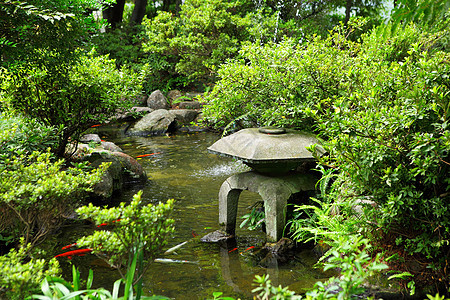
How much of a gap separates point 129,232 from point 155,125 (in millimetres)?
11236

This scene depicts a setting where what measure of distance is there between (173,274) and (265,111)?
245 centimetres

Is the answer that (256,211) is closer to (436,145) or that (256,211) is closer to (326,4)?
(436,145)

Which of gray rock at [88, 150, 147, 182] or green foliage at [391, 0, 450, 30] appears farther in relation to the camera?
gray rock at [88, 150, 147, 182]

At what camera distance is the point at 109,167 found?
22.6ft

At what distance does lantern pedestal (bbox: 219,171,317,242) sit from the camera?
460cm

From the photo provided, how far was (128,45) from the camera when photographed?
67.2ft

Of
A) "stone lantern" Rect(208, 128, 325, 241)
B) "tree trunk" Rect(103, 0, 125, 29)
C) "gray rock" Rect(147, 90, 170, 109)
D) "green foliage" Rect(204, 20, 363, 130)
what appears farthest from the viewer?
"tree trunk" Rect(103, 0, 125, 29)

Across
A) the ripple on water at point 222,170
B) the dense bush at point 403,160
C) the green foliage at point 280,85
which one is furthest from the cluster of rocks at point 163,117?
the dense bush at point 403,160

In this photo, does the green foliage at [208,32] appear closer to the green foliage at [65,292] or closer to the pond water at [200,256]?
the pond water at [200,256]

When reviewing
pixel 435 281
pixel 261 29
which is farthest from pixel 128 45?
pixel 435 281

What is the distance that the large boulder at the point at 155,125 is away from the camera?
538 inches

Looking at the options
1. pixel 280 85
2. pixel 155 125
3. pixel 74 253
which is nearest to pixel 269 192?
pixel 280 85

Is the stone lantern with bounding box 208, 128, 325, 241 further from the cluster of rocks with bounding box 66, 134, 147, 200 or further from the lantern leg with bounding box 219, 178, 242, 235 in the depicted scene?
the cluster of rocks with bounding box 66, 134, 147, 200

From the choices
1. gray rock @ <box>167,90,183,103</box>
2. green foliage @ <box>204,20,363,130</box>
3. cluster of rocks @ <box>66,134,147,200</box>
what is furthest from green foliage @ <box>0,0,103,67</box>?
gray rock @ <box>167,90,183,103</box>
